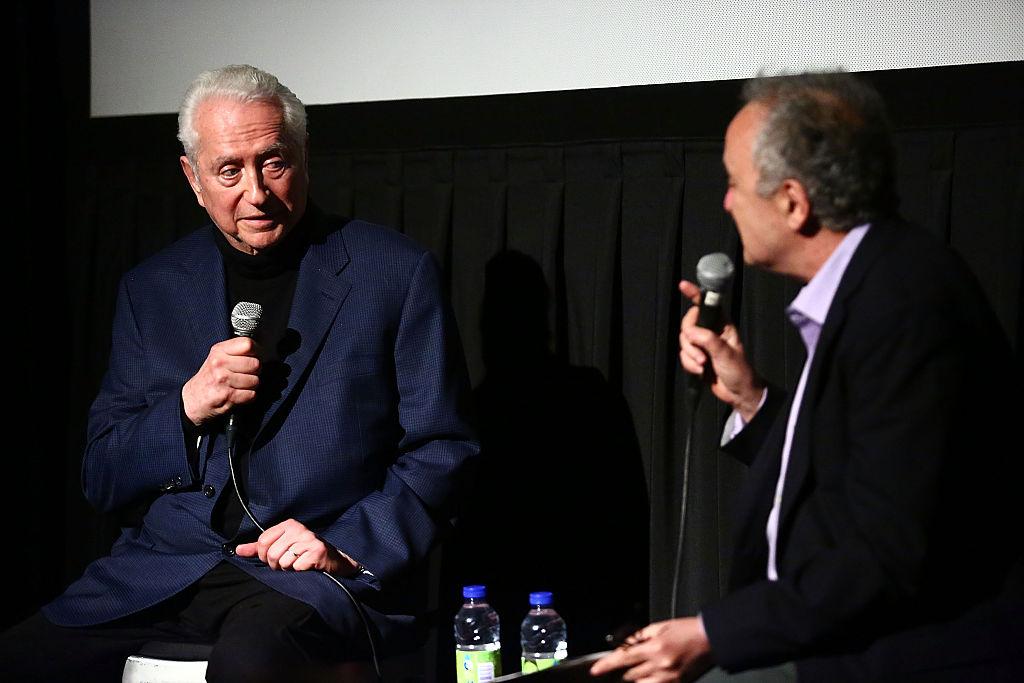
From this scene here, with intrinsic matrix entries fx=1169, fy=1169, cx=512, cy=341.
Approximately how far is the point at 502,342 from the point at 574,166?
19.6 inches

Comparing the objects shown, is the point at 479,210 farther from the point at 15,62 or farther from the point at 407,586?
the point at 15,62

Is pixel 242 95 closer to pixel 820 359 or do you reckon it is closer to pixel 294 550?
pixel 294 550

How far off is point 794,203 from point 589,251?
1.42 metres

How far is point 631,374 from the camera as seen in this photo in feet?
9.77

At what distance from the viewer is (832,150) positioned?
5.17 ft

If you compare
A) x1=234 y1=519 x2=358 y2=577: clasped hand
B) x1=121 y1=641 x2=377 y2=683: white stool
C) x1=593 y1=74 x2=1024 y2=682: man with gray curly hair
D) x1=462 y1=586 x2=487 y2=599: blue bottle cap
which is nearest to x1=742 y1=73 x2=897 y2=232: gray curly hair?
x1=593 y1=74 x2=1024 y2=682: man with gray curly hair

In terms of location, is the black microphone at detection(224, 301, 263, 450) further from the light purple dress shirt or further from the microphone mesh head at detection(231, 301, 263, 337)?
the light purple dress shirt

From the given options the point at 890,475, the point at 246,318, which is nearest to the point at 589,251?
the point at 246,318

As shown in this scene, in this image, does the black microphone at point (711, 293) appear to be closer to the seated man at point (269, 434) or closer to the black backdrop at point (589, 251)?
the seated man at point (269, 434)

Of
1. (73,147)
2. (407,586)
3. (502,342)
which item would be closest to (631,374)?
(502,342)

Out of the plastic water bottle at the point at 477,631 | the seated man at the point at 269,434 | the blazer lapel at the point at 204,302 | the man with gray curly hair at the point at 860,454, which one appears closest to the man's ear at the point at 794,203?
the man with gray curly hair at the point at 860,454

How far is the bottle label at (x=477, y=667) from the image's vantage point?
2.73 metres

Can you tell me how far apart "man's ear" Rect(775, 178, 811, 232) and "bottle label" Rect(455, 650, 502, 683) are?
1.50 metres

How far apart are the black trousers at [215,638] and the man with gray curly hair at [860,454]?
0.65 metres
